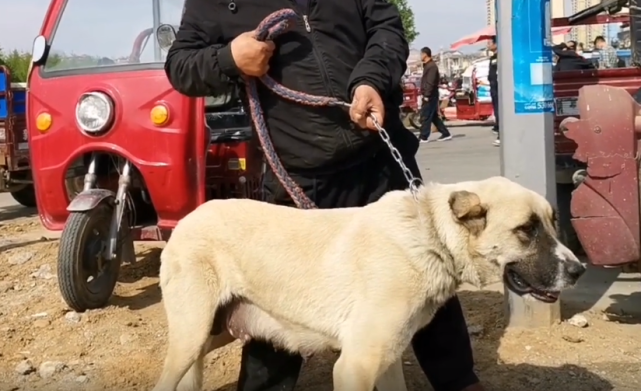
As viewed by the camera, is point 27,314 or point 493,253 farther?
point 27,314

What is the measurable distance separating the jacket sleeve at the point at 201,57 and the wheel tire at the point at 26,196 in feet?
26.5

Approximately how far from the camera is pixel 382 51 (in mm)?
3355

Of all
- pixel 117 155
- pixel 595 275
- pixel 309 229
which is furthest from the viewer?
pixel 595 275

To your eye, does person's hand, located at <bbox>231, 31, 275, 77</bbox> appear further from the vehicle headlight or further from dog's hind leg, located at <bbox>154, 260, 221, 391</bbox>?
the vehicle headlight

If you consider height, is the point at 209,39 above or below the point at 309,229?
above

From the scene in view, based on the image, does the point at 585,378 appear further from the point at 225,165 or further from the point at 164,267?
the point at 225,165

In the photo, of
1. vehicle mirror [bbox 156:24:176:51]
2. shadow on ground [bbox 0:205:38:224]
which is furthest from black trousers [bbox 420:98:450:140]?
vehicle mirror [bbox 156:24:176:51]

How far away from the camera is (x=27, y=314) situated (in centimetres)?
543

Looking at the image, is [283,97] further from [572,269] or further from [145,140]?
[145,140]

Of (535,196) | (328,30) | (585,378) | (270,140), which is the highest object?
(328,30)

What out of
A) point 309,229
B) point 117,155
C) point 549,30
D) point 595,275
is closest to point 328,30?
point 309,229

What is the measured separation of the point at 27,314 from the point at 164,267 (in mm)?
2509

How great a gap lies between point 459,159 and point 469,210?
11.0 metres

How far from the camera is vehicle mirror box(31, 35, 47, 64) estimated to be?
19.0 ft
